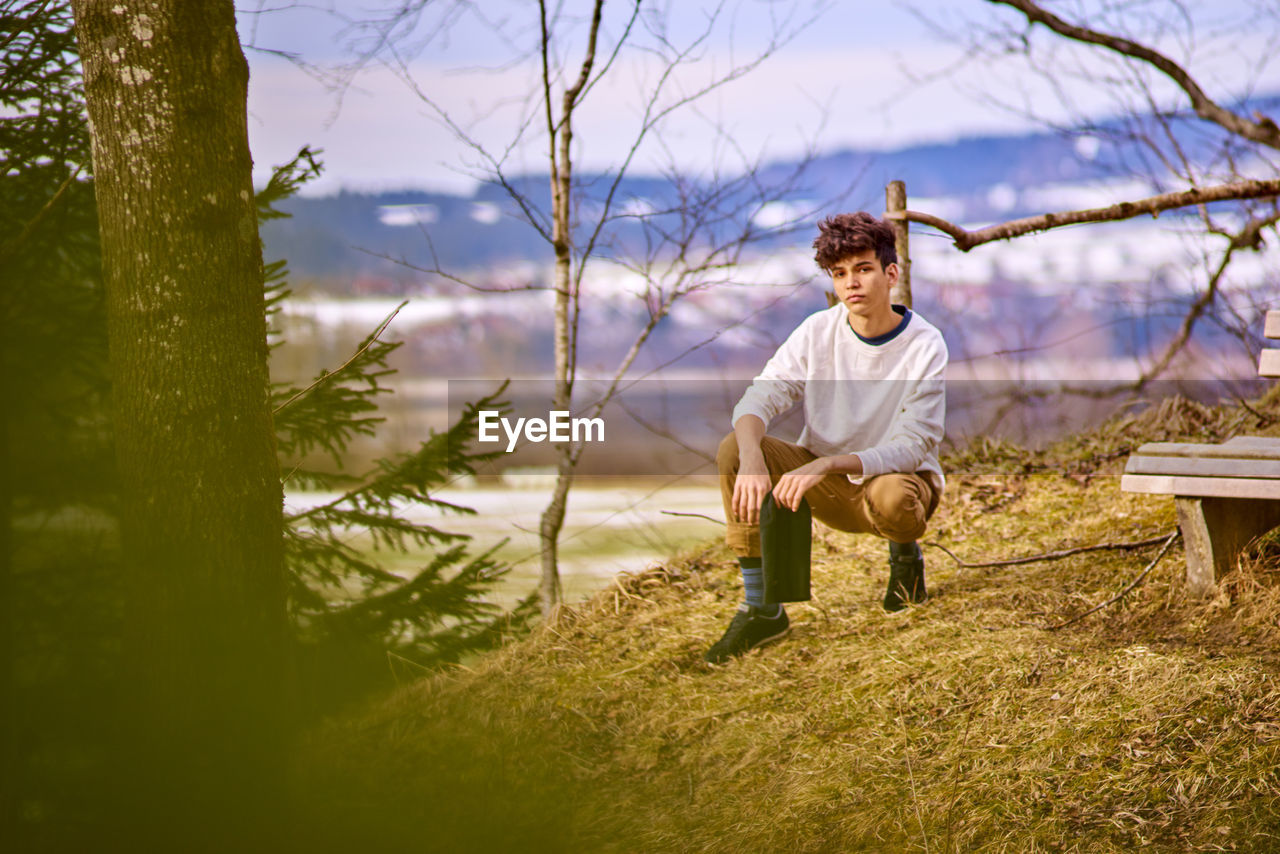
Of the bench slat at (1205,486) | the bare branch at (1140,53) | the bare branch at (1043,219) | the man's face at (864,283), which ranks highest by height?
the bare branch at (1140,53)

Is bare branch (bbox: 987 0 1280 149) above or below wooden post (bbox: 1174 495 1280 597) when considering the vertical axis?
above

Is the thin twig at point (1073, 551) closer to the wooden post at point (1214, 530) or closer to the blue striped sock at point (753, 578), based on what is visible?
the wooden post at point (1214, 530)

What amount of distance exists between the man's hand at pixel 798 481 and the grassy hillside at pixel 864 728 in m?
0.82

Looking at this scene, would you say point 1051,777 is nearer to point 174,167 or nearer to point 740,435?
point 740,435

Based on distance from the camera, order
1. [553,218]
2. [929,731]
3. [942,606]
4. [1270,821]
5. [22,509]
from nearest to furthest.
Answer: [1270,821], [929,731], [942,606], [22,509], [553,218]

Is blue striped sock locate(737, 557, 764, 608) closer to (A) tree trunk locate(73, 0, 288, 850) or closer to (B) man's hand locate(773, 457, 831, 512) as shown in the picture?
(B) man's hand locate(773, 457, 831, 512)

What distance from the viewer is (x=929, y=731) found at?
134 inches

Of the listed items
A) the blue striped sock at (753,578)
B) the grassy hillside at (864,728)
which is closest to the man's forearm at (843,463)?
the blue striped sock at (753,578)

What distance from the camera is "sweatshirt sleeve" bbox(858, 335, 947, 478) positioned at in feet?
11.3

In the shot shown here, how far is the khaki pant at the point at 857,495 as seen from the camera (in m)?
3.59

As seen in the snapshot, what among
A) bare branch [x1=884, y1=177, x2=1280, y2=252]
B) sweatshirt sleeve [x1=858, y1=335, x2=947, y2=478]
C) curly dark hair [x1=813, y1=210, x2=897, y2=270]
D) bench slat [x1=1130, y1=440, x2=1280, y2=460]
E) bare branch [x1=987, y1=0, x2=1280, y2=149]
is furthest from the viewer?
bare branch [x1=987, y1=0, x2=1280, y2=149]

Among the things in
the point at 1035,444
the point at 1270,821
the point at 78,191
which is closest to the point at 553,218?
the point at 78,191

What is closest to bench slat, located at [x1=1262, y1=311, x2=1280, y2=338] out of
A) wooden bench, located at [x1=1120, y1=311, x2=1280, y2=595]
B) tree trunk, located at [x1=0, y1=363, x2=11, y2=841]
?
wooden bench, located at [x1=1120, y1=311, x2=1280, y2=595]

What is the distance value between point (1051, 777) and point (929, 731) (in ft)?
1.49
